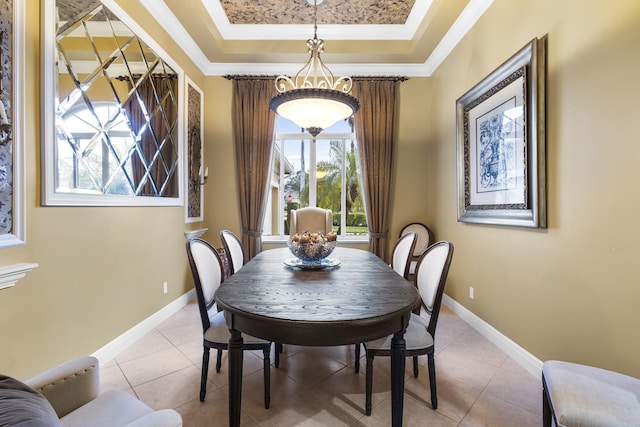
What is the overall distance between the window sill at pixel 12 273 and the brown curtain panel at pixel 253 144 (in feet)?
7.51

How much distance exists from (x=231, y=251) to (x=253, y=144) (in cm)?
190

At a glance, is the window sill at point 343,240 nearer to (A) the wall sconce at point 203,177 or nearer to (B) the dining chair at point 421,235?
(B) the dining chair at point 421,235

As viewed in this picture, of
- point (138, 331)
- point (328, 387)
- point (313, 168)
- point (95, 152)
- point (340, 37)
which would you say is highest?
point (340, 37)

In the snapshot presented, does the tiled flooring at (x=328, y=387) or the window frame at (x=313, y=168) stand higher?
the window frame at (x=313, y=168)

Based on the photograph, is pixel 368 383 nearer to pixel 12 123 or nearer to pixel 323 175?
pixel 12 123

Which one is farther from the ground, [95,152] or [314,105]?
[314,105]

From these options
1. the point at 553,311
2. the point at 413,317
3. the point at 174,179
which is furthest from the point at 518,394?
the point at 174,179

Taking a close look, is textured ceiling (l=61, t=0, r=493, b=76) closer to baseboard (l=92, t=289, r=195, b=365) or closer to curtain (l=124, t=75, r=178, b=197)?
curtain (l=124, t=75, r=178, b=197)


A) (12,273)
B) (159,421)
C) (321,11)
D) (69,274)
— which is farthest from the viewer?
(321,11)

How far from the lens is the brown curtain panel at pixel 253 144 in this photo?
3.66m

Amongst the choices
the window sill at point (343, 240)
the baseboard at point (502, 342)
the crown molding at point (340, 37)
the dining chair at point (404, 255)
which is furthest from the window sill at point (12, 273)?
the baseboard at point (502, 342)

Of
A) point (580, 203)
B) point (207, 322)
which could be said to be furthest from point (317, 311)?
point (580, 203)

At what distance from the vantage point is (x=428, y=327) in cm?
165

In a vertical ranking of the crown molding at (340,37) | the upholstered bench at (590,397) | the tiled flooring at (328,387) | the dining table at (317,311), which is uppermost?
the crown molding at (340,37)
